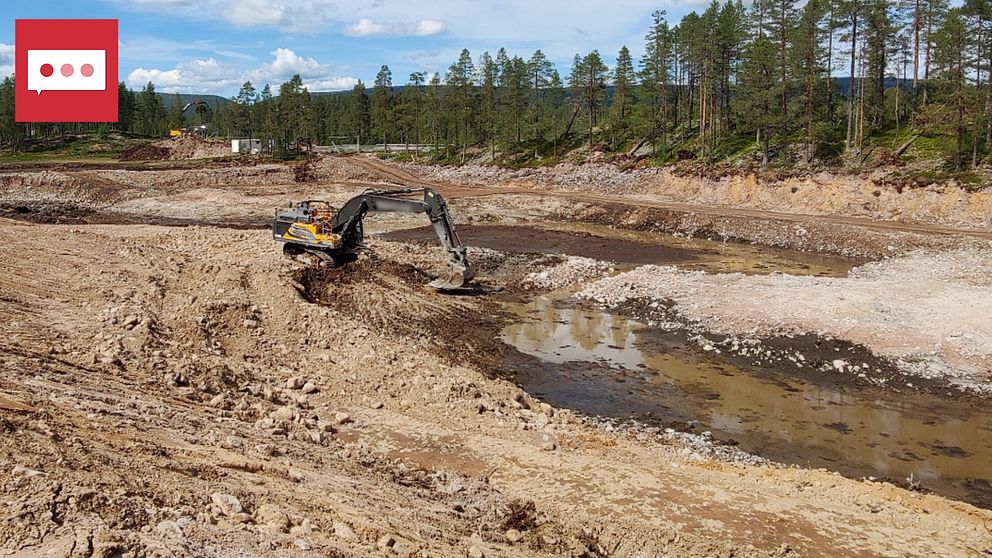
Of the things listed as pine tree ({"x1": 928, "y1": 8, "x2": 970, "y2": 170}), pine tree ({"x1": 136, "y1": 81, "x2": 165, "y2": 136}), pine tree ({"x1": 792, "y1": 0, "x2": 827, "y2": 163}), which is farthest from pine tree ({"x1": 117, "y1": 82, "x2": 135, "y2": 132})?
pine tree ({"x1": 928, "y1": 8, "x2": 970, "y2": 170})

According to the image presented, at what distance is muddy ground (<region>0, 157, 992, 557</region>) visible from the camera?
25.7ft

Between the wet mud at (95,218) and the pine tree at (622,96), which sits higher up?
the pine tree at (622,96)

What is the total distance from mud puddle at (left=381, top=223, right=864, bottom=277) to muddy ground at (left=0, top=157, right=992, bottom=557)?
5.50 metres

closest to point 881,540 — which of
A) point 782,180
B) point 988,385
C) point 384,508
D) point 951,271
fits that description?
point 384,508

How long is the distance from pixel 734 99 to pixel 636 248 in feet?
94.7

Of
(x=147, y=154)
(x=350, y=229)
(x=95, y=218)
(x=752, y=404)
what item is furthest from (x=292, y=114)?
(x=752, y=404)

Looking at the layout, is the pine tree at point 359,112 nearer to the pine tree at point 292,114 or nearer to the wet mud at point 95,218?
the pine tree at point 292,114

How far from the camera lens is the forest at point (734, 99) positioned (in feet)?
143

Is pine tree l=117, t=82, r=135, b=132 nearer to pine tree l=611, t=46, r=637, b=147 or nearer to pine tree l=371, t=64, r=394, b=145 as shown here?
pine tree l=371, t=64, r=394, b=145

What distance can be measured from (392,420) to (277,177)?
52.0 m

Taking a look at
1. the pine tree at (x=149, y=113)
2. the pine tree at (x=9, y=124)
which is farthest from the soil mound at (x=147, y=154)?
the pine tree at (x=149, y=113)

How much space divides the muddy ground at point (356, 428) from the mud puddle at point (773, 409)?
2.74 ft

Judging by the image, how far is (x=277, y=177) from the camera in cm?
6084

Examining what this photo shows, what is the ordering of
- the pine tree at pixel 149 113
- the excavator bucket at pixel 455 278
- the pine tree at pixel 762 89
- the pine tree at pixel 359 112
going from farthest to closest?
the pine tree at pixel 149 113 → the pine tree at pixel 359 112 → the pine tree at pixel 762 89 → the excavator bucket at pixel 455 278
